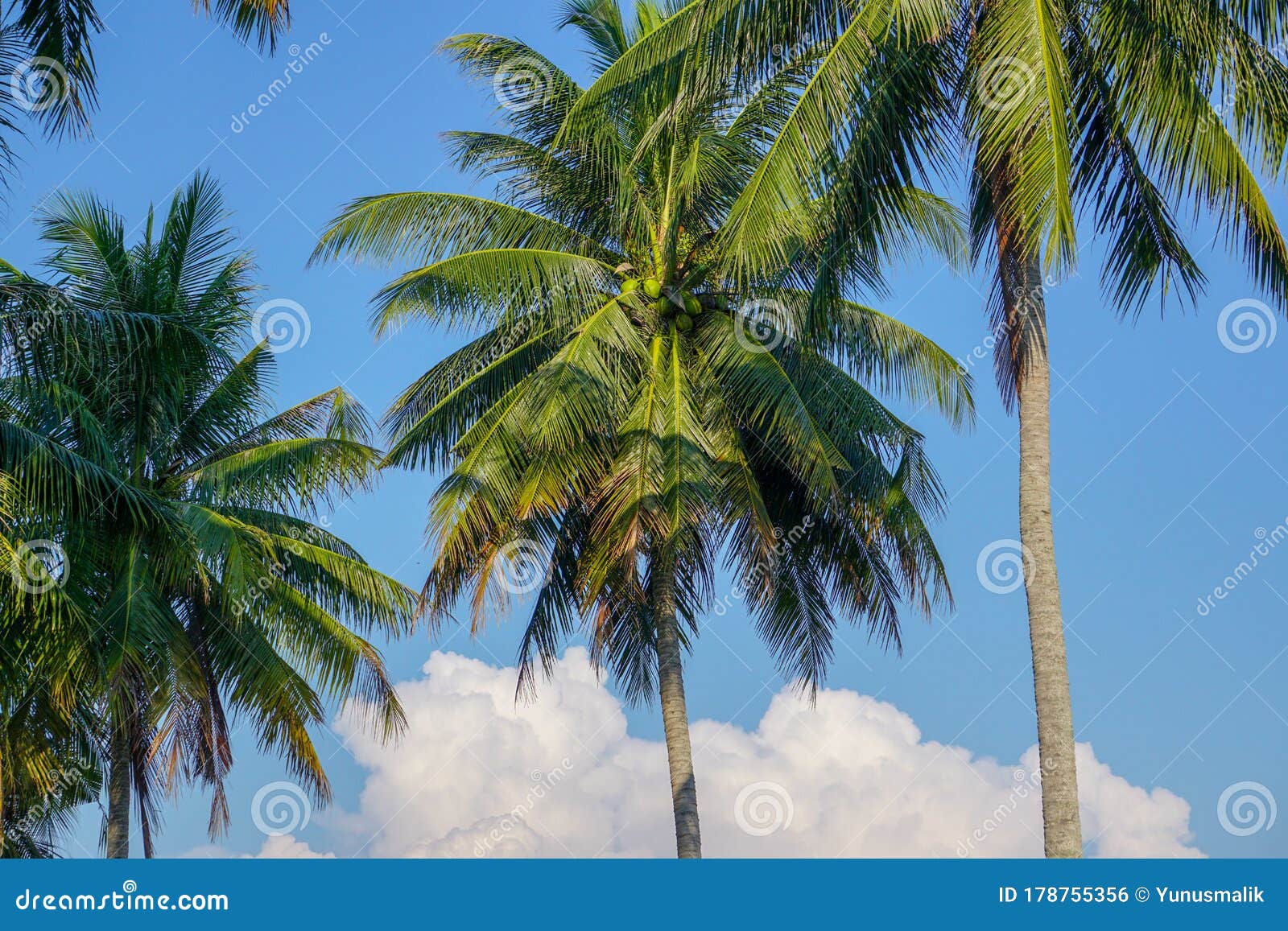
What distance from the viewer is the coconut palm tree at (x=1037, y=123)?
1001 centimetres

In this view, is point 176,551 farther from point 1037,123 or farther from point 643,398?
point 1037,123

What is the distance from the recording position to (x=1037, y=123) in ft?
32.6

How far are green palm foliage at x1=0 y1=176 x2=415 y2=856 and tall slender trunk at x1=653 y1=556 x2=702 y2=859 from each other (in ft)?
12.1

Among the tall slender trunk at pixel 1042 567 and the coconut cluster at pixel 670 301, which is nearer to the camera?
the tall slender trunk at pixel 1042 567

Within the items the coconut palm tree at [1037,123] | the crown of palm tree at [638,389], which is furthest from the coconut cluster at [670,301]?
the coconut palm tree at [1037,123]

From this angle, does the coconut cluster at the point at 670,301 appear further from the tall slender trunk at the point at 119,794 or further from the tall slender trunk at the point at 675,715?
the tall slender trunk at the point at 119,794

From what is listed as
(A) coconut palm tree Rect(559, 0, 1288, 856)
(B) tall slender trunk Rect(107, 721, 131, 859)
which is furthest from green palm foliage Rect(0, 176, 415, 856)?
(A) coconut palm tree Rect(559, 0, 1288, 856)

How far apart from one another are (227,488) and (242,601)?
246cm

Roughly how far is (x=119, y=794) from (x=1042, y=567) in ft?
38.9

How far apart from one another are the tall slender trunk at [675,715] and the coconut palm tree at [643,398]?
0.09ft

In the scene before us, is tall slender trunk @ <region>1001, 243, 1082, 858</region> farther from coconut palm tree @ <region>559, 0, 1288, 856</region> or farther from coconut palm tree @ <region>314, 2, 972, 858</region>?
coconut palm tree @ <region>314, 2, 972, 858</region>

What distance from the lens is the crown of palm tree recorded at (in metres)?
16.2

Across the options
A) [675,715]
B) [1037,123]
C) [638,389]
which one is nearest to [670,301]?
[638,389]

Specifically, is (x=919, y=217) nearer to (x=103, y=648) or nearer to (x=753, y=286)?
(x=753, y=286)
